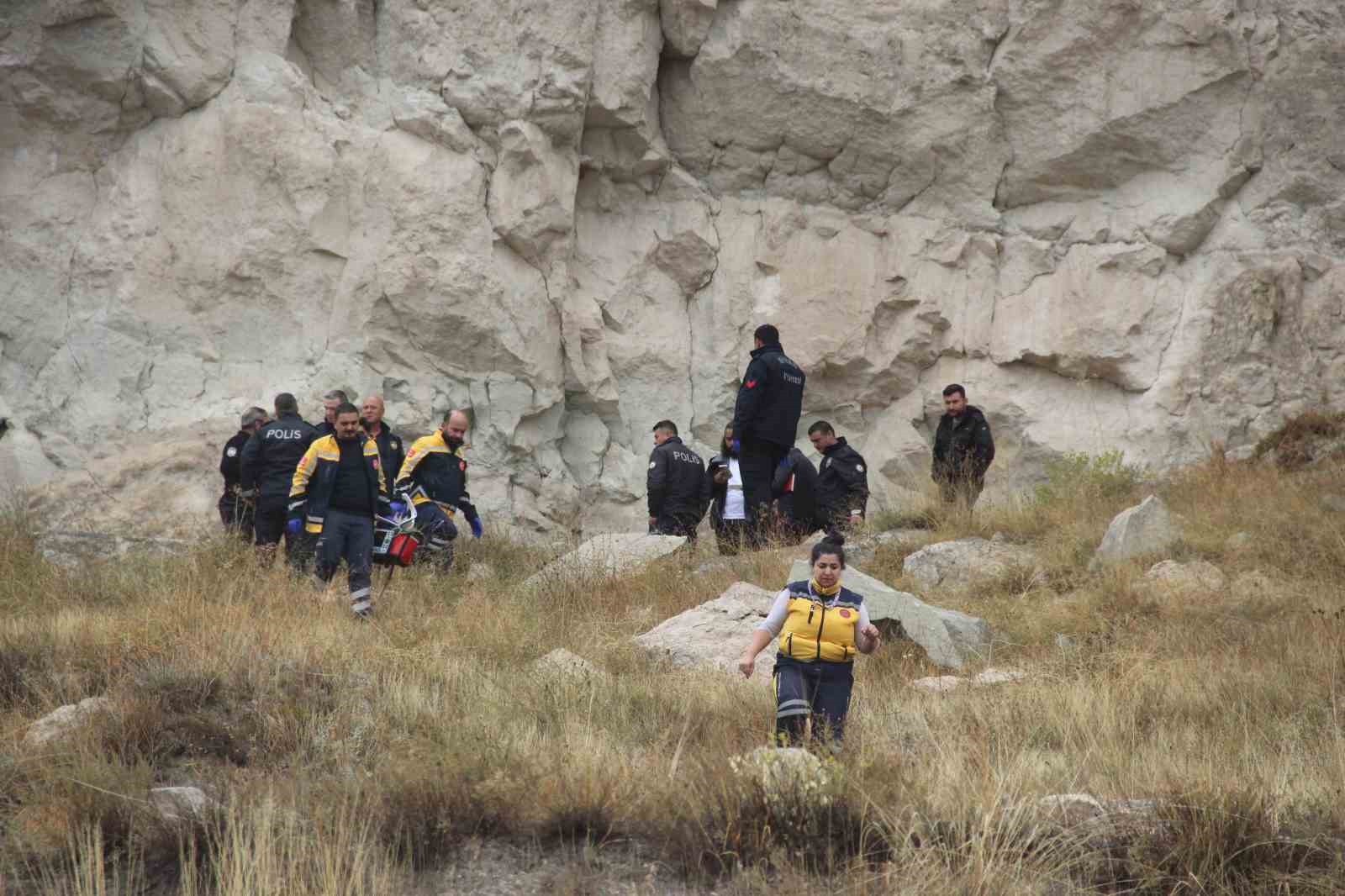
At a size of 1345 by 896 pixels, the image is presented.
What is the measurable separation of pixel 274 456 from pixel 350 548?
1.87 m

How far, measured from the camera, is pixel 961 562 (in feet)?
36.8

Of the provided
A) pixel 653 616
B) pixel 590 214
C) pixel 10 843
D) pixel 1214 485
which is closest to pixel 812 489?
pixel 653 616

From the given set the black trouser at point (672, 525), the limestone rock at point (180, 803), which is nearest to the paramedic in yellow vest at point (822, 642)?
the limestone rock at point (180, 803)

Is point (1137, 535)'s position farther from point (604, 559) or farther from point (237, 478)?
point (237, 478)

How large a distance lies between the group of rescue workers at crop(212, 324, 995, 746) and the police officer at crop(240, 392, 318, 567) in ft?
0.04

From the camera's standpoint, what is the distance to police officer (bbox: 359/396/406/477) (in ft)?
36.6

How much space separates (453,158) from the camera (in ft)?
51.8

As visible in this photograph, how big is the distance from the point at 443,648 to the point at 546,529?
22.4ft

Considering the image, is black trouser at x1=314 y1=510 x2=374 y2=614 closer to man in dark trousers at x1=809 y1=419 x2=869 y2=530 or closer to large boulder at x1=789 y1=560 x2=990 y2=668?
large boulder at x1=789 y1=560 x2=990 y2=668

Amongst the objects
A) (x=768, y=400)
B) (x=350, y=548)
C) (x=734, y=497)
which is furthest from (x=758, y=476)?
(x=350, y=548)

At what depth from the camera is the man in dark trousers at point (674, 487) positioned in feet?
42.4

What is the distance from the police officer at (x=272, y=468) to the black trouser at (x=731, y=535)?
3771mm

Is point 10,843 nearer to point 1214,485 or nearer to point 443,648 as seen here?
point 443,648

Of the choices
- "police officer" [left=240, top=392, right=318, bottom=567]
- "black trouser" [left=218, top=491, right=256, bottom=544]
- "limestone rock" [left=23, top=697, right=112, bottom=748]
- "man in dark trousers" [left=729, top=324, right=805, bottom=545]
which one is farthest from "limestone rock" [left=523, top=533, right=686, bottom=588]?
"limestone rock" [left=23, top=697, right=112, bottom=748]
